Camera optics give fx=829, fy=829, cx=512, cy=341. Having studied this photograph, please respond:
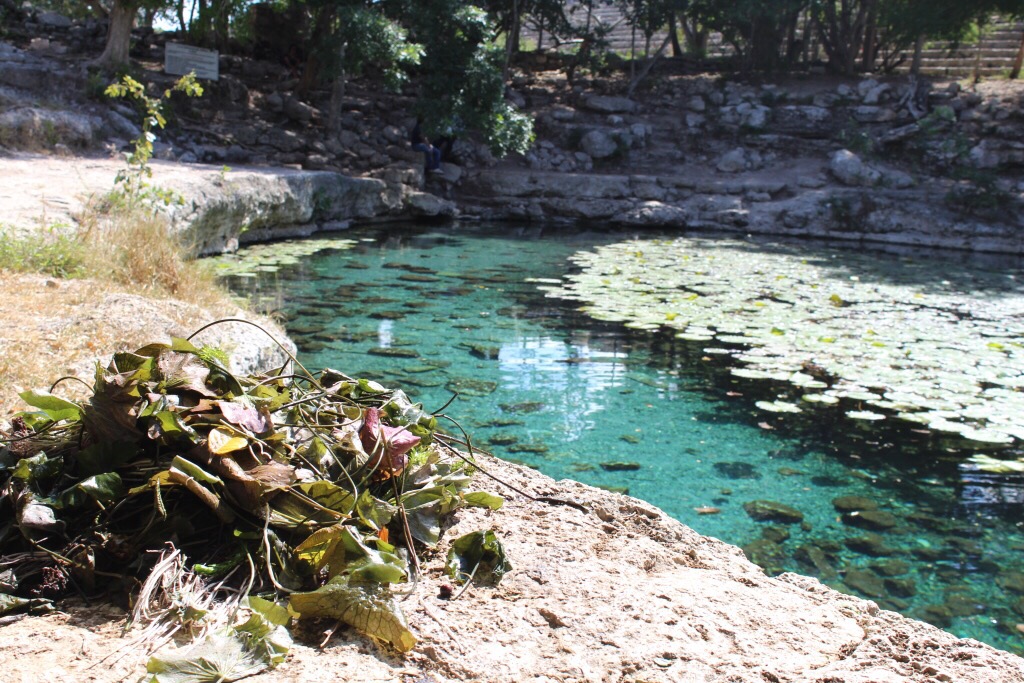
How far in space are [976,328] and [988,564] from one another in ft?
12.7

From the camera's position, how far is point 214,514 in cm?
180

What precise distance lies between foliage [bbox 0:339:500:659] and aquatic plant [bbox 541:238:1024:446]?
10.8 feet

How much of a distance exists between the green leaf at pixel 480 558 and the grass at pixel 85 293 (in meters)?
1.54

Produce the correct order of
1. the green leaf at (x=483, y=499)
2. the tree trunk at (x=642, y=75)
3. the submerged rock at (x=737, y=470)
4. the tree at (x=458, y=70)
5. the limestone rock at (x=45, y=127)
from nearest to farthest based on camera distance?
the green leaf at (x=483, y=499) < the submerged rock at (x=737, y=470) < the limestone rock at (x=45, y=127) < the tree at (x=458, y=70) < the tree trunk at (x=642, y=75)

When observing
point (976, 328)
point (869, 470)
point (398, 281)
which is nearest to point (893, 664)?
point (869, 470)

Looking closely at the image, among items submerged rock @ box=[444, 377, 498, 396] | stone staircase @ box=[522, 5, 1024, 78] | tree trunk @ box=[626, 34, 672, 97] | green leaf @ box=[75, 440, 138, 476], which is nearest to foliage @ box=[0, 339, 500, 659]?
green leaf @ box=[75, 440, 138, 476]

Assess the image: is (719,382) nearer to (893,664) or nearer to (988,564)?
(988,564)

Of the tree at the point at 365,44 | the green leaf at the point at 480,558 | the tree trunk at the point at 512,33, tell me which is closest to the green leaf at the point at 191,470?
the green leaf at the point at 480,558

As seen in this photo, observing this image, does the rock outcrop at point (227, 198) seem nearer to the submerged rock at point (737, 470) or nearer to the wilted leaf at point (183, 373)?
the wilted leaf at point (183, 373)

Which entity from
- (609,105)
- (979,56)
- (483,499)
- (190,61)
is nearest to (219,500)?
(483,499)

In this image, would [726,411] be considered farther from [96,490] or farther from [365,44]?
[365,44]

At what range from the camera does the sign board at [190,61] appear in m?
13.2

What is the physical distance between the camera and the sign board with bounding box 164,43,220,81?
43.3ft

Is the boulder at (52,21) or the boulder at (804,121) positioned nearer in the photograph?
the boulder at (52,21)
